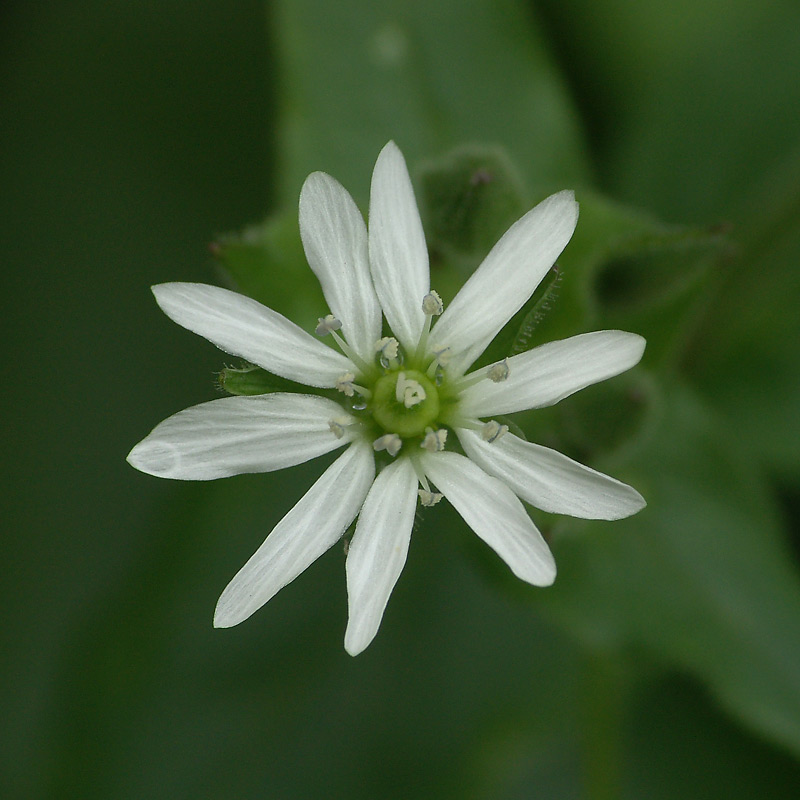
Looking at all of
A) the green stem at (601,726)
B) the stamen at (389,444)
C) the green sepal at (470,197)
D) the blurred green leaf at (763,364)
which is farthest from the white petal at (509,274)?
the green stem at (601,726)

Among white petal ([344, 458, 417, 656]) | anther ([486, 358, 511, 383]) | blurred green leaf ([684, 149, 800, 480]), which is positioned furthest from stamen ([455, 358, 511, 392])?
blurred green leaf ([684, 149, 800, 480])

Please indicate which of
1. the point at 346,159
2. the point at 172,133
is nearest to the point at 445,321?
the point at 346,159

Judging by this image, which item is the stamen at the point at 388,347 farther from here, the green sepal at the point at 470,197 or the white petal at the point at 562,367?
the green sepal at the point at 470,197

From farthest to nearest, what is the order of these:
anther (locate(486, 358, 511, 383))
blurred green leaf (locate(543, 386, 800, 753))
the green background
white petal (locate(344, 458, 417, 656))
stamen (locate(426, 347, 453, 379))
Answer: the green background → blurred green leaf (locate(543, 386, 800, 753)) → stamen (locate(426, 347, 453, 379)) → anther (locate(486, 358, 511, 383)) → white petal (locate(344, 458, 417, 656))

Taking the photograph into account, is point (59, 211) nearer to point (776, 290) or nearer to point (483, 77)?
point (483, 77)

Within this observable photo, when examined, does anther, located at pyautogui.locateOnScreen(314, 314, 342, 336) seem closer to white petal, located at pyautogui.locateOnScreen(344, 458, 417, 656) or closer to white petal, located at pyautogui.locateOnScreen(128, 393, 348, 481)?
white petal, located at pyautogui.locateOnScreen(128, 393, 348, 481)

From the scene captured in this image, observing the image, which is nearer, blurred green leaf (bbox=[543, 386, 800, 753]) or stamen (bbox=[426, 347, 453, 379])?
stamen (bbox=[426, 347, 453, 379])

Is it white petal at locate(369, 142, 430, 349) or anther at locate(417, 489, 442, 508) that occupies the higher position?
white petal at locate(369, 142, 430, 349)

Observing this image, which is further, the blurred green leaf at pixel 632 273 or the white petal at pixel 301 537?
the blurred green leaf at pixel 632 273
